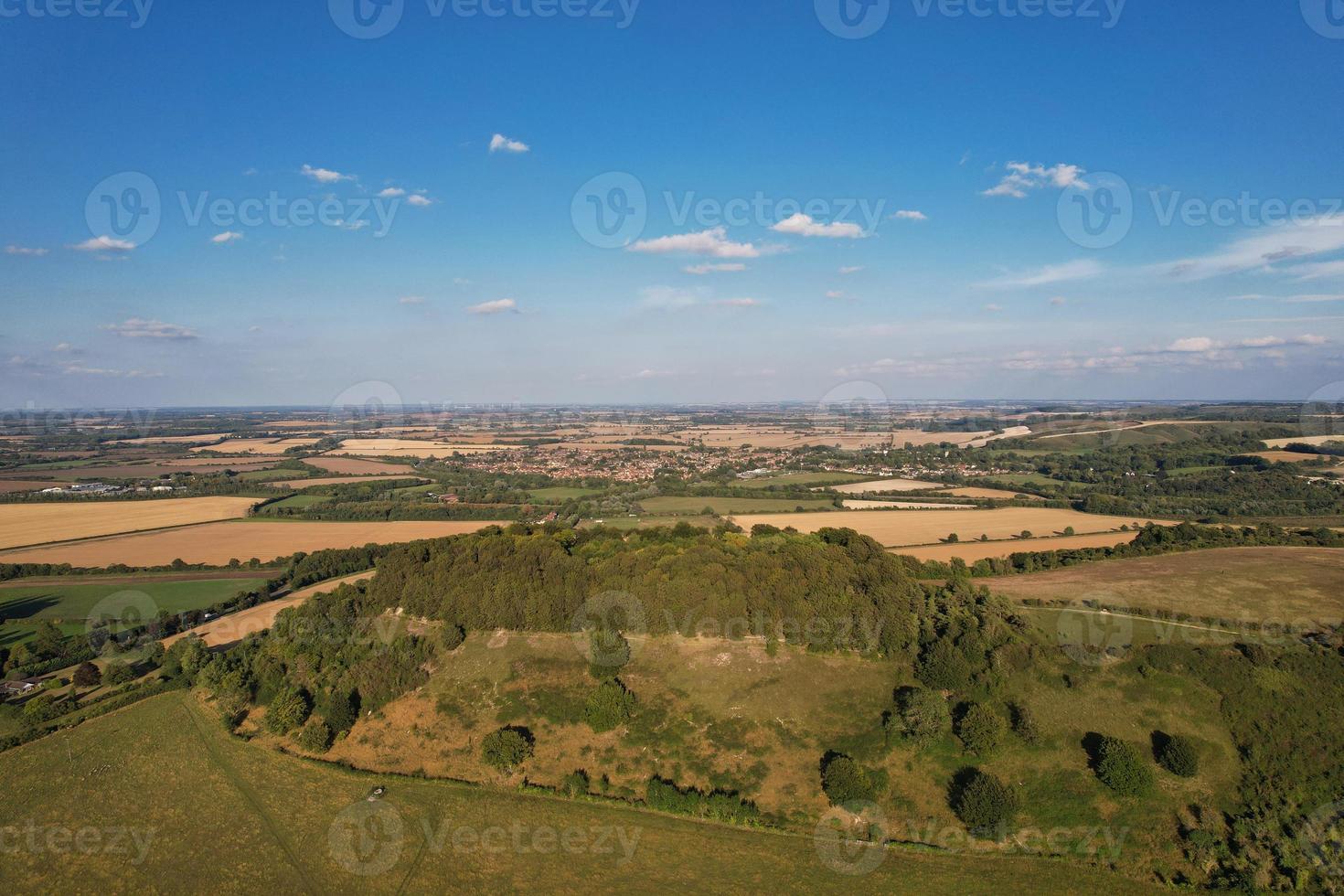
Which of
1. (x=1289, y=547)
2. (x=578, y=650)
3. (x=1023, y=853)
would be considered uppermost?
(x=1289, y=547)

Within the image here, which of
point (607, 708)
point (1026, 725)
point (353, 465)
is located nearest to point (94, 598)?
point (607, 708)

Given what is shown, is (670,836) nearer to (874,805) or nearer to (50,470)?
(874,805)

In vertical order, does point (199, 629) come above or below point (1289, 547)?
below

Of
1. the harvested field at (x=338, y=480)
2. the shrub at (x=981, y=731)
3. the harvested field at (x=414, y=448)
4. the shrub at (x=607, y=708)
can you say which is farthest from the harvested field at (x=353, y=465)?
the shrub at (x=981, y=731)

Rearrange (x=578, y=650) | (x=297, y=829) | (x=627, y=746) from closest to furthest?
(x=297, y=829), (x=627, y=746), (x=578, y=650)

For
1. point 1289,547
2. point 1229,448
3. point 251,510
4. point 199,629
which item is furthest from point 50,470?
point 1229,448

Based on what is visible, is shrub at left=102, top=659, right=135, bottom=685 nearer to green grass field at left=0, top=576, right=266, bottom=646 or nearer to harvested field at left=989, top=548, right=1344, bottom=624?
green grass field at left=0, top=576, right=266, bottom=646

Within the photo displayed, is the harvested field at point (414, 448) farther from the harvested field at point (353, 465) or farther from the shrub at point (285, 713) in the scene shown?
the shrub at point (285, 713)
